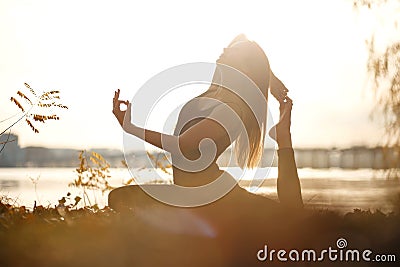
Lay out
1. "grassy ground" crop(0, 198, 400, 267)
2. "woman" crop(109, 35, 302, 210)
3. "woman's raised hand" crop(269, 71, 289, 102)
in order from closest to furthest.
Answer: "woman" crop(109, 35, 302, 210)
"grassy ground" crop(0, 198, 400, 267)
"woman's raised hand" crop(269, 71, 289, 102)

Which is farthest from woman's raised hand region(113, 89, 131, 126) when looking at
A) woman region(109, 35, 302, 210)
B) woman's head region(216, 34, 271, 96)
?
woman's head region(216, 34, 271, 96)

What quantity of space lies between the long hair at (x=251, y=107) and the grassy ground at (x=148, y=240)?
0.48 m

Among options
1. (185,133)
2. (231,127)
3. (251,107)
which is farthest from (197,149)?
(251,107)

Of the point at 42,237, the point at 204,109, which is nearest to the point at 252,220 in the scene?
the point at 204,109

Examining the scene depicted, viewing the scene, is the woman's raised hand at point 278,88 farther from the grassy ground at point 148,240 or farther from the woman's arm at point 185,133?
the grassy ground at point 148,240

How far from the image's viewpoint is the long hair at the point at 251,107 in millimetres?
3559

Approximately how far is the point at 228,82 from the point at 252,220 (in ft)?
3.13

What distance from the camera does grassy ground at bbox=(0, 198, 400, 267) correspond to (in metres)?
3.53

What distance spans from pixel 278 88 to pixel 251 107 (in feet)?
1.07

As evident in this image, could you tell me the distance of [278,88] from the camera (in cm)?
377

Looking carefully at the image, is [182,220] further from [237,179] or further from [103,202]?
[103,202]

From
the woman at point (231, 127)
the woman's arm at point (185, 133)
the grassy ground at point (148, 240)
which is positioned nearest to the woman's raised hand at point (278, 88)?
the woman at point (231, 127)

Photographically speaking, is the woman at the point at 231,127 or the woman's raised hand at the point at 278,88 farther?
the woman's raised hand at the point at 278,88

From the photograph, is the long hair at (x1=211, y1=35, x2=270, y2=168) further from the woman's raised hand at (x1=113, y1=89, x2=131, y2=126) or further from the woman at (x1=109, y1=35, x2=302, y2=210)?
the woman's raised hand at (x1=113, y1=89, x2=131, y2=126)
